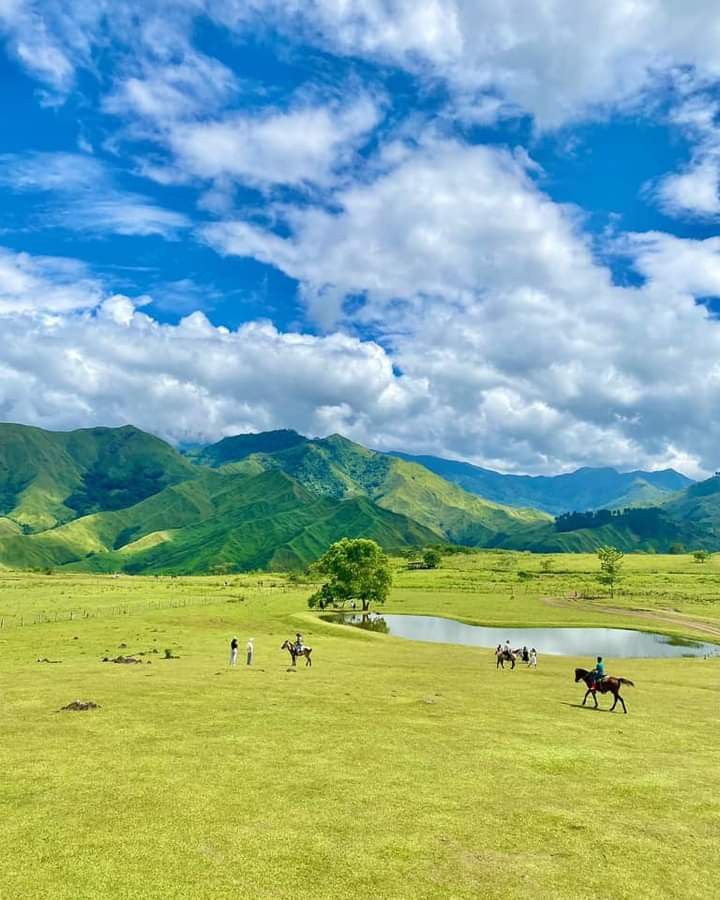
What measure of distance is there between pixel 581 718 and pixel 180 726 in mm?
23838

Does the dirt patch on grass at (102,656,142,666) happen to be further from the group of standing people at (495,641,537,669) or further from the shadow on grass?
the shadow on grass

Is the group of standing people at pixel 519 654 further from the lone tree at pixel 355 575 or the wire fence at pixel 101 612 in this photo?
the lone tree at pixel 355 575

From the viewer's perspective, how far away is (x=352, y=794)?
24000mm

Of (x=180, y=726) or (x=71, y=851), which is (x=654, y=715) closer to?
(x=180, y=726)

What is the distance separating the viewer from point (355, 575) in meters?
138

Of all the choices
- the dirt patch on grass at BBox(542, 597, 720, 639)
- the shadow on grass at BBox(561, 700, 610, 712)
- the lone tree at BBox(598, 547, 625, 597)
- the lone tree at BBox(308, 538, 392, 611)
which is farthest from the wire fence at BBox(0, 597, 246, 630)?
the lone tree at BBox(598, 547, 625, 597)

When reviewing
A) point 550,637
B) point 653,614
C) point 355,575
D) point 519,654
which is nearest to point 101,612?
point 355,575

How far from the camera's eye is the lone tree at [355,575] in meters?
137

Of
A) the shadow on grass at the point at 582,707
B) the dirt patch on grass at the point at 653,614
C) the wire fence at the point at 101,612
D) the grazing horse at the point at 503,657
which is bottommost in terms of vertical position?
the wire fence at the point at 101,612

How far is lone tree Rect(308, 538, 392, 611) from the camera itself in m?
137

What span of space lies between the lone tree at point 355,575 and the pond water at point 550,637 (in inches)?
294

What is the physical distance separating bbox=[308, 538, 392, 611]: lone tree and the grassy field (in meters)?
81.4

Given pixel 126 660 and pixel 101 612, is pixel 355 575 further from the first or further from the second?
pixel 126 660

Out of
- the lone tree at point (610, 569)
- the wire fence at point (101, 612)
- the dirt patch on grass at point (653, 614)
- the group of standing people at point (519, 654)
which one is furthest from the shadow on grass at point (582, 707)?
the lone tree at point (610, 569)
